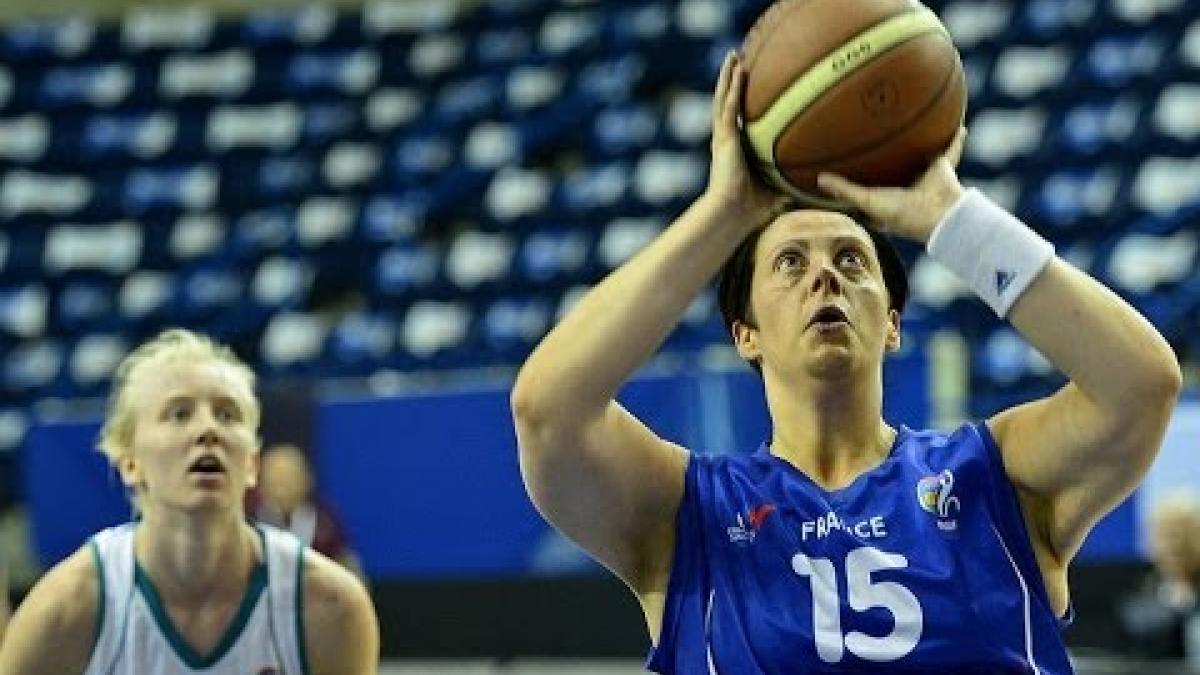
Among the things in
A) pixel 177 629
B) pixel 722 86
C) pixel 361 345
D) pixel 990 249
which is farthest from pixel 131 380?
pixel 361 345

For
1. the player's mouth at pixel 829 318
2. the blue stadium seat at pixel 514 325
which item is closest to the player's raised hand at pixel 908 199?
the player's mouth at pixel 829 318

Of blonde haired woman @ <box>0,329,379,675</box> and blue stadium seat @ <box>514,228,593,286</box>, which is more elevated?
blonde haired woman @ <box>0,329,379,675</box>

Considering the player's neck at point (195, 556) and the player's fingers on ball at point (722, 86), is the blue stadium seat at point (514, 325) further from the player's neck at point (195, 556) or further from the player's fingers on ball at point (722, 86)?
the player's fingers on ball at point (722, 86)

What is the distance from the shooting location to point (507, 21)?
1270 centimetres

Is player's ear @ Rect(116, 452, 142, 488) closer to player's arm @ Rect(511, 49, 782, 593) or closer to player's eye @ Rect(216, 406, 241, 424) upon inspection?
player's eye @ Rect(216, 406, 241, 424)

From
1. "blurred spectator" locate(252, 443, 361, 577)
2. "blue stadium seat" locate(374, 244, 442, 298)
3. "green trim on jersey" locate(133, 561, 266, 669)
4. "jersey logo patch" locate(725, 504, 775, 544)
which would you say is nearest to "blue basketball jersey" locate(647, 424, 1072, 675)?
"jersey logo patch" locate(725, 504, 775, 544)

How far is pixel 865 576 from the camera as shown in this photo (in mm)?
2650

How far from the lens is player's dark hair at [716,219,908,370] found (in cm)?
292

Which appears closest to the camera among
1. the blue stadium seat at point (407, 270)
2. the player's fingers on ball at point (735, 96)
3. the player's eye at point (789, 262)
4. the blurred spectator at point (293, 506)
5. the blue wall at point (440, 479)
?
the player's fingers on ball at point (735, 96)

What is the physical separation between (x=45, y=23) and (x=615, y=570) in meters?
12.3

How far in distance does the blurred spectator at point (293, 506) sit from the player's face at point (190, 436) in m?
3.04

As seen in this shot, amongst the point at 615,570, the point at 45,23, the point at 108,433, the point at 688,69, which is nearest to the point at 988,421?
the point at 615,570

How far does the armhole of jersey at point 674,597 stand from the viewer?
275 cm

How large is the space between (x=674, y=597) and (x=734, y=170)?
0.57 metres
